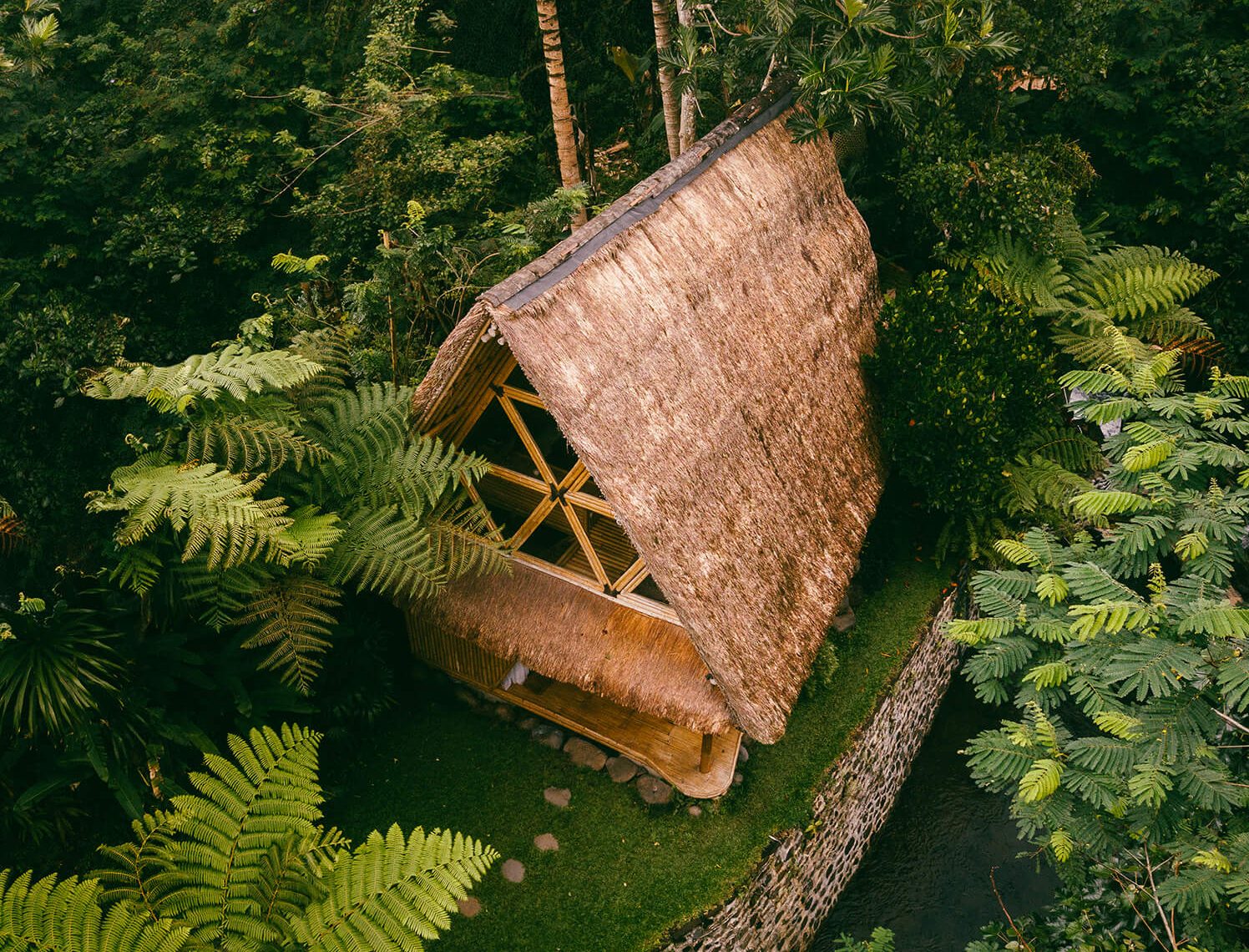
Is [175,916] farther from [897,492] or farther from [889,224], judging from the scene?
[889,224]

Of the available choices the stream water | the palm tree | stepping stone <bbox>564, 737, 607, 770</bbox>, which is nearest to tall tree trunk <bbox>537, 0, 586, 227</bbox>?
stepping stone <bbox>564, 737, 607, 770</bbox>

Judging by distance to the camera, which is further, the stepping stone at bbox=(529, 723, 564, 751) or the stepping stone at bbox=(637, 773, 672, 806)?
the stepping stone at bbox=(529, 723, 564, 751)

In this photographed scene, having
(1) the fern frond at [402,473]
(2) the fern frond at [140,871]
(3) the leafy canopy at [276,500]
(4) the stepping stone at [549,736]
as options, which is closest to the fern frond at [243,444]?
(3) the leafy canopy at [276,500]

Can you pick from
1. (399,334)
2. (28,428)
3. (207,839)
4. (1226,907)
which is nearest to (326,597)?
(207,839)

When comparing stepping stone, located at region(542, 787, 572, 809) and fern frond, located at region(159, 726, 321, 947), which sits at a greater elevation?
fern frond, located at region(159, 726, 321, 947)

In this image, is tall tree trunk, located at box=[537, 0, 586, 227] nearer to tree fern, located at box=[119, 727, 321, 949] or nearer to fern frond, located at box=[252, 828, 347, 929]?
tree fern, located at box=[119, 727, 321, 949]

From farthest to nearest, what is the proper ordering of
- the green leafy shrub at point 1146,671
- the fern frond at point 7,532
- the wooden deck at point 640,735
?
the fern frond at point 7,532 → the wooden deck at point 640,735 → the green leafy shrub at point 1146,671

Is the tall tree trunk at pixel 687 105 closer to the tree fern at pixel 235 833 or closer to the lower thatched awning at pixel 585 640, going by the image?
the lower thatched awning at pixel 585 640
